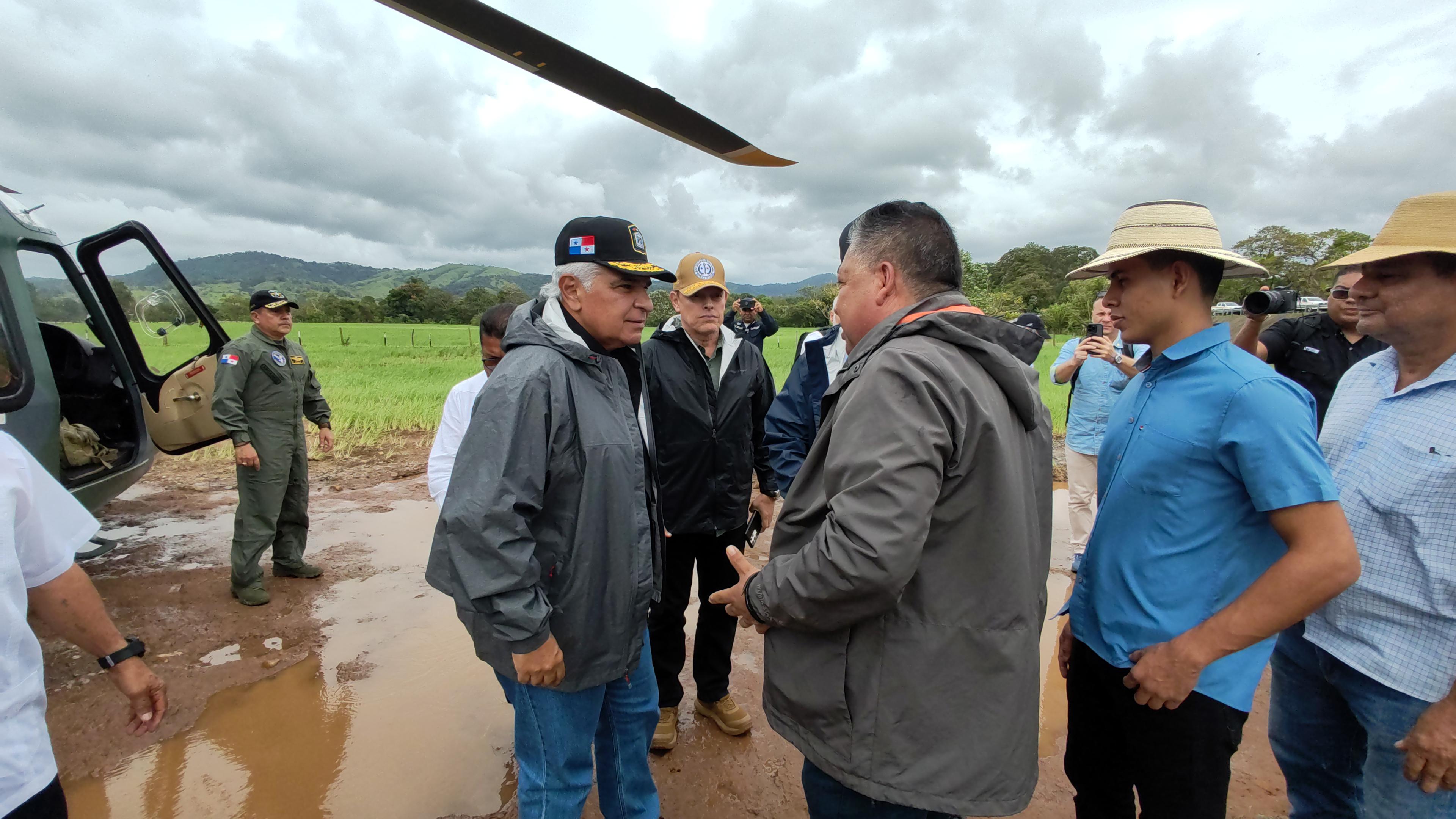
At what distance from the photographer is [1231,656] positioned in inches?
61.9

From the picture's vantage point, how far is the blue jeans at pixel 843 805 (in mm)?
1441

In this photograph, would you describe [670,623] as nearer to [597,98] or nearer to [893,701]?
[893,701]

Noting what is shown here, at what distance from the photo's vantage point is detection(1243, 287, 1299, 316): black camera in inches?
105

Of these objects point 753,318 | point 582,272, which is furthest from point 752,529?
point 753,318

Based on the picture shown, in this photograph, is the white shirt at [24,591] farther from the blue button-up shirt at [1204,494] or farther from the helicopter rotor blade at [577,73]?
the blue button-up shirt at [1204,494]

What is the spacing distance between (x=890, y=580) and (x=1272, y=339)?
3.88 metres

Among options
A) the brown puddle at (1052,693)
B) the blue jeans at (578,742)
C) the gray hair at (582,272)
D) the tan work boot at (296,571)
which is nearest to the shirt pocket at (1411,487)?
the brown puddle at (1052,693)

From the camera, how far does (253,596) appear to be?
4.15m

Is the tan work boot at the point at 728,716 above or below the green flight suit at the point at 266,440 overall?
below

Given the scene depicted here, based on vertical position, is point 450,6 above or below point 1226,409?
above

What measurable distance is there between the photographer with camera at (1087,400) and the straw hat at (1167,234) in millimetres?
2644

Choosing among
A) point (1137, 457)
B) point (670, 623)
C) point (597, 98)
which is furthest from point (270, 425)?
point (1137, 457)

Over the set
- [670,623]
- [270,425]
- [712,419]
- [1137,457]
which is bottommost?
[670,623]

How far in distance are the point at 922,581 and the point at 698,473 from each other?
5.57ft
